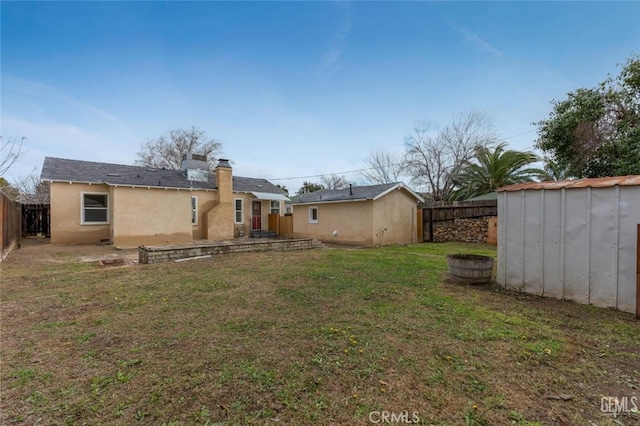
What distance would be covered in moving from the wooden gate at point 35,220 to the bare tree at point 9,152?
6976mm

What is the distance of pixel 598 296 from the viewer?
185 inches

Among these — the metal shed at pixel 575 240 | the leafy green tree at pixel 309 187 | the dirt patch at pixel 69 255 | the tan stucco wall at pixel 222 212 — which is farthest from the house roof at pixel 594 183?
the leafy green tree at pixel 309 187

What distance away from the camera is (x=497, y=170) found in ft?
63.9

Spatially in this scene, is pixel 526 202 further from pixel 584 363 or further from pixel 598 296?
pixel 584 363

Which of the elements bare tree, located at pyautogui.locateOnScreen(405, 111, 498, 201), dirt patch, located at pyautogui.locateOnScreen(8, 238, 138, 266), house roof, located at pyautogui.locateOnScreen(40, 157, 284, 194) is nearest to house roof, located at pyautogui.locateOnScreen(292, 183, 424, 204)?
house roof, located at pyautogui.locateOnScreen(40, 157, 284, 194)

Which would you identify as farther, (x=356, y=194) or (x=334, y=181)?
(x=334, y=181)

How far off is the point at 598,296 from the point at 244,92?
1476cm

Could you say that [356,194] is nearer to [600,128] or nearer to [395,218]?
[395,218]

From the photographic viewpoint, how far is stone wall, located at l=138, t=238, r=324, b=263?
8.79 m

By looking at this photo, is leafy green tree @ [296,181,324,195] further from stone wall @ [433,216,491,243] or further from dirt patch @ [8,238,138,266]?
dirt patch @ [8,238,138,266]

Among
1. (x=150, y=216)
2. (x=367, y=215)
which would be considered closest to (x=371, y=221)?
(x=367, y=215)

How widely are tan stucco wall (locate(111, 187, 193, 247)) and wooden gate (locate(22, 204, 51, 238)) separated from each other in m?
7.63

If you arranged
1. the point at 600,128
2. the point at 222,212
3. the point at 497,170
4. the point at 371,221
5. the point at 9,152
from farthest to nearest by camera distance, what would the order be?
the point at 497,170 < the point at 222,212 < the point at 371,221 < the point at 600,128 < the point at 9,152

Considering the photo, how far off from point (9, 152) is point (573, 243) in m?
17.9
